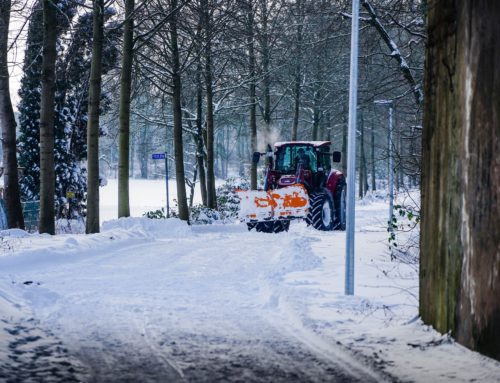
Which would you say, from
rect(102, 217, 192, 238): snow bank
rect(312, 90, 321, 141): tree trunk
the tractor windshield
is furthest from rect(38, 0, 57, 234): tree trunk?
rect(312, 90, 321, 141): tree trunk

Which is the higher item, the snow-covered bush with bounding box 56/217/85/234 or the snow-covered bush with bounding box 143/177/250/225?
the snow-covered bush with bounding box 143/177/250/225

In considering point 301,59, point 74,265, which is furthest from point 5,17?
point 301,59

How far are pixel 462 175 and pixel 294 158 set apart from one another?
42.9ft

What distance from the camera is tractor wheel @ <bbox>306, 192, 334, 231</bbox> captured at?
16828mm

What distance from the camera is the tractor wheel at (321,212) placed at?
16.8m

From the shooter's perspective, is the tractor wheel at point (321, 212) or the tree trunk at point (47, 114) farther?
the tractor wheel at point (321, 212)

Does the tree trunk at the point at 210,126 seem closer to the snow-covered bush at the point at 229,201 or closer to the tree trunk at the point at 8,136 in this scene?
the snow-covered bush at the point at 229,201

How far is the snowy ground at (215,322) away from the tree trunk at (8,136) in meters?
5.43

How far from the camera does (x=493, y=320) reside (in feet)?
14.7

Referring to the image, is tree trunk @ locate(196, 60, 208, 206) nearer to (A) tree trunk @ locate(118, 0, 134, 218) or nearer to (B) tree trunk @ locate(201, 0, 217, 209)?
(B) tree trunk @ locate(201, 0, 217, 209)

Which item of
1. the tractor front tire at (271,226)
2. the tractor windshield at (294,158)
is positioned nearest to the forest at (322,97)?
the tractor windshield at (294,158)

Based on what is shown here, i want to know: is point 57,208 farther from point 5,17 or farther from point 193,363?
point 193,363

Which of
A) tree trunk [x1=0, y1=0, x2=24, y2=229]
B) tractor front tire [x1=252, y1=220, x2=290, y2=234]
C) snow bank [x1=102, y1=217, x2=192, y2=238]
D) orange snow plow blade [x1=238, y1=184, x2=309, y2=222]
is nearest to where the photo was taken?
tree trunk [x1=0, y1=0, x2=24, y2=229]

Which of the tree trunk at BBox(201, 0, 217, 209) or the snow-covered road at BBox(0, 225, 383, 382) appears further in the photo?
the tree trunk at BBox(201, 0, 217, 209)
